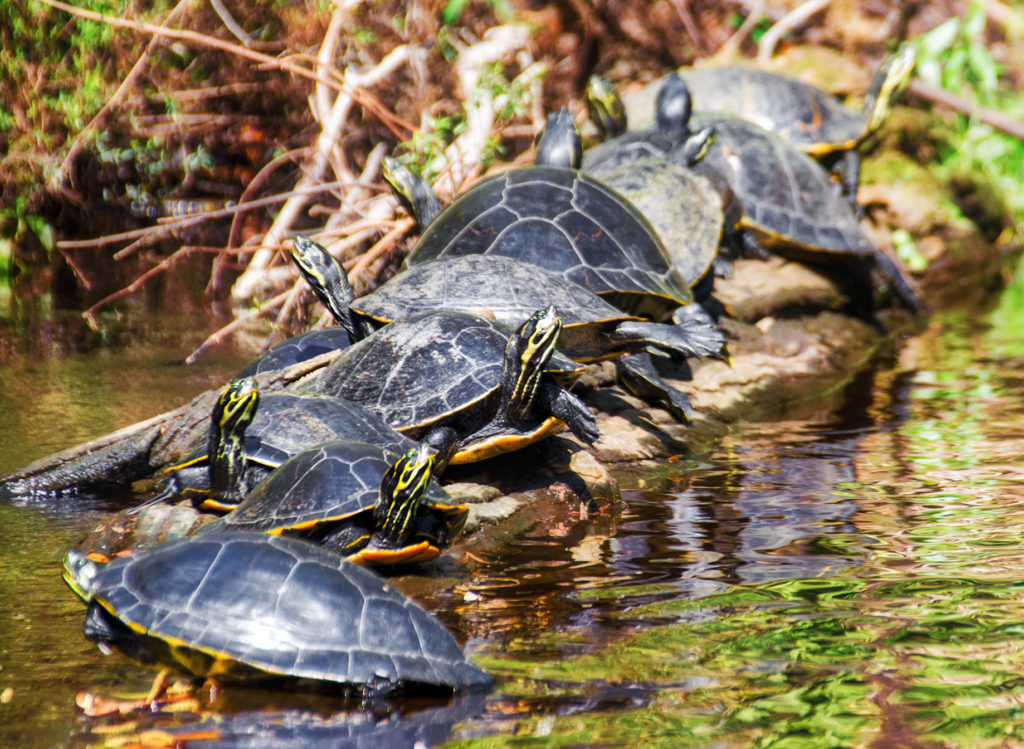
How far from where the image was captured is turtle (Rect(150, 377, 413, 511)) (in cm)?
349

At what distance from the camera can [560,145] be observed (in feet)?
21.0

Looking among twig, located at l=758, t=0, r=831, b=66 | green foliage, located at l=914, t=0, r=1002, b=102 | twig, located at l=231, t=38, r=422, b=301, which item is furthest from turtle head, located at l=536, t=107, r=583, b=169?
green foliage, located at l=914, t=0, r=1002, b=102

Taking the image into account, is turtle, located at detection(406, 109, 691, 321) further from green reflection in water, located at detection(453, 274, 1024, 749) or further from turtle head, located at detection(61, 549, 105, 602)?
turtle head, located at detection(61, 549, 105, 602)

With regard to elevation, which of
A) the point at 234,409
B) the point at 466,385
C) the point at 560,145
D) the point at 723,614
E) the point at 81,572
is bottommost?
the point at 723,614

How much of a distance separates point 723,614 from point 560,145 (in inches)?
163

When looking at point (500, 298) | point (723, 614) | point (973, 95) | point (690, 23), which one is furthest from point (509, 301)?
point (973, 95)

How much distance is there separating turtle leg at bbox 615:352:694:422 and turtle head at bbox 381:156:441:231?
1664 mm

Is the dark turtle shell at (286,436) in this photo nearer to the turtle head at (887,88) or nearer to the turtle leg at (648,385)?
the turtle leg at (648,385)

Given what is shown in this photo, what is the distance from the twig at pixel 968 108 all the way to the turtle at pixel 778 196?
3342 mm

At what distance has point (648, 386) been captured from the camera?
5.00 m

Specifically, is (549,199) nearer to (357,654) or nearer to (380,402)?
(380,402)

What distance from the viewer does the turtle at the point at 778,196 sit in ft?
23.7

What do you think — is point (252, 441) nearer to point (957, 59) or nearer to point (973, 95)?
point (957, 59)

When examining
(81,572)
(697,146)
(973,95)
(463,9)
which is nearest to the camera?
(81,572)
